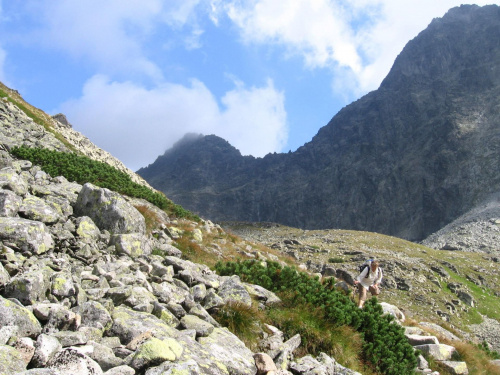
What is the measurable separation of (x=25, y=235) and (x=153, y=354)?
4.82m

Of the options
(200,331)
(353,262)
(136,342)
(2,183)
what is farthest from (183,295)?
(353,262)

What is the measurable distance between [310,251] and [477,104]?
550 ft

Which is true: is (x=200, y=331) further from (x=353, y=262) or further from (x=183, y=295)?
(x=353, y=262)

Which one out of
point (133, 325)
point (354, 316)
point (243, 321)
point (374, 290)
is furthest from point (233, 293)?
point (374, 290)

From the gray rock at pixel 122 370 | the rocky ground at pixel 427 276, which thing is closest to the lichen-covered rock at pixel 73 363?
the gray rock at pixel 122 370

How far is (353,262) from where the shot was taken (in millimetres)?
39000

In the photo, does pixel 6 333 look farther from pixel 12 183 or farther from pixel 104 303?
pixel 12 183

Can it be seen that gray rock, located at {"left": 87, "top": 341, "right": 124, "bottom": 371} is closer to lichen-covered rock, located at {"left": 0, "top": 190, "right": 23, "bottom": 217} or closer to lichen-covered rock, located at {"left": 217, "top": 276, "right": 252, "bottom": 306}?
lichen-covered rock, located at {"left": 217, "top": 276, "right": 252, "bottom": 306}

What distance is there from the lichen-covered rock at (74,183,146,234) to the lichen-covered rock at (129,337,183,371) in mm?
7574

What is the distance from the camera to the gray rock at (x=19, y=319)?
4395 millimetres

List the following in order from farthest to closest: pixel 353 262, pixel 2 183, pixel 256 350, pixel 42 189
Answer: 1. pixel 353 262
2. pixel 42 189
3. pixel 2 183
4. pixel 256 350

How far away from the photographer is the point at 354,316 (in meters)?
9.65

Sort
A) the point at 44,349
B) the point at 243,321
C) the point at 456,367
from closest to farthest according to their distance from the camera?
the point at 44,349
the point at 243,321
the point at 456,367

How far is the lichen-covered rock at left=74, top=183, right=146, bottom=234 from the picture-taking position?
11.6m
